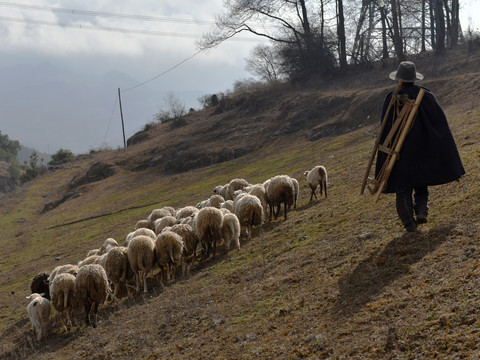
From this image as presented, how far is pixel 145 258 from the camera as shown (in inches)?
436

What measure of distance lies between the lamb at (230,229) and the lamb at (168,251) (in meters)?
1.28

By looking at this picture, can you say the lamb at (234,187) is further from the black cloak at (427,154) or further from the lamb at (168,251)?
the black cloak at (427,154)

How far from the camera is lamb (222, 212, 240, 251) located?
11844 millimetres

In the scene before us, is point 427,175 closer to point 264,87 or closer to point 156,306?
point 156,306

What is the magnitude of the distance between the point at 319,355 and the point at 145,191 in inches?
1339

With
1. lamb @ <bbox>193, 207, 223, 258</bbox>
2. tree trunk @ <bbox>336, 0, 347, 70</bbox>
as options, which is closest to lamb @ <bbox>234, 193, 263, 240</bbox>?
lamb @ <bbox>193, 207, 223, 258</bbox>

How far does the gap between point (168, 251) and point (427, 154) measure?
265 inches

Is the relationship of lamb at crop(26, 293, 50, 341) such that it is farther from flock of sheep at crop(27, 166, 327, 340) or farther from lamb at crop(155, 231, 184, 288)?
lamb at crop(155, 231, 184, 288)

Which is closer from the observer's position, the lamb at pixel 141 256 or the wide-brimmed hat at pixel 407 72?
the wide-brimmed hat at pixel 407 72

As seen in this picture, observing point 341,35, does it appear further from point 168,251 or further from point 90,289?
point 90,289

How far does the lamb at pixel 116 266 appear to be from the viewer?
11.2m

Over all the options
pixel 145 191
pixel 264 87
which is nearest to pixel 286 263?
pixel 145 191

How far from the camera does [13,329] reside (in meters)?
11.6

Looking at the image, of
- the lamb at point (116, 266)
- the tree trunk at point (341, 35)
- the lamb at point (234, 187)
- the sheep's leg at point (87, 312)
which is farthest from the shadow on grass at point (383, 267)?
the tree trunk at point (341, 35)
